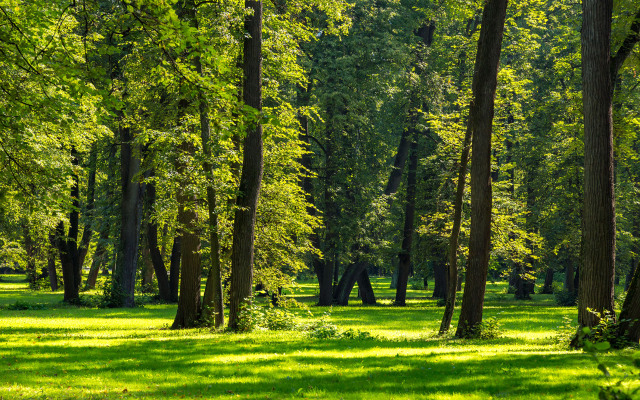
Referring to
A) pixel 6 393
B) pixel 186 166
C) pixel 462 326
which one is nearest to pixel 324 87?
pixel 186 166

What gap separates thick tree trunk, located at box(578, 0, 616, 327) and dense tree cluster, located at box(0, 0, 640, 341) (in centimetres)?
3

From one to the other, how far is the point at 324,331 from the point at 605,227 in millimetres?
6614

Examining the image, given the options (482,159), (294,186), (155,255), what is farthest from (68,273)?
(482,159)

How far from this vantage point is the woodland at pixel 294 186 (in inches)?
371

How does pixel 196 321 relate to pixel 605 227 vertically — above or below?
below

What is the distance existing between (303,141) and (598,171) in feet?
45.5

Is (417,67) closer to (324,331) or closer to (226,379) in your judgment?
(324,331)

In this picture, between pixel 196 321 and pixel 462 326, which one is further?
pixel 196 321

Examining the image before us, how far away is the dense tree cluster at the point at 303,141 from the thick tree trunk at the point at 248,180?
2.0 inches

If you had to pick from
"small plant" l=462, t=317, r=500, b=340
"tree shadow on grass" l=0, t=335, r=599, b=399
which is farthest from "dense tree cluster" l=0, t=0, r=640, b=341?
"tree shadow on grass" l=0, t=335, r=599, b=399

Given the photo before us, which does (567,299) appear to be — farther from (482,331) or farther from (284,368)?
(284,368)

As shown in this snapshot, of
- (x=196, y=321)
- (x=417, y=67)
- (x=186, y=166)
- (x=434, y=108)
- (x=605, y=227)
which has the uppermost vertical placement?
(x=417, y=67)

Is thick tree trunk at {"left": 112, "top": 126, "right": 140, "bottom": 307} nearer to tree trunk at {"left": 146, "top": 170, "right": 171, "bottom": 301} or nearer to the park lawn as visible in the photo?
tree trunk at {"left": 146, "top": 170, "right": 171, "bottom": 301}

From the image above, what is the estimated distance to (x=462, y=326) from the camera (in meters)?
15.8
